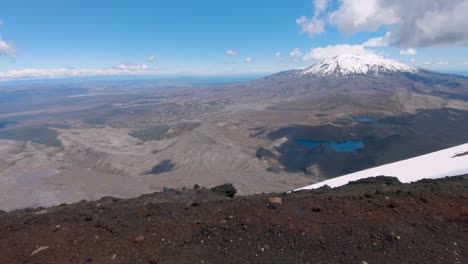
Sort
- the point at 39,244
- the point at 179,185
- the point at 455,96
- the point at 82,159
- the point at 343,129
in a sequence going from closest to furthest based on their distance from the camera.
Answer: the point at 39,244 < the point at 179,185 < the point at 82,159 < the point at 343,129 < the point at 455,96

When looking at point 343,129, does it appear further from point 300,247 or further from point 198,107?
point 198,107

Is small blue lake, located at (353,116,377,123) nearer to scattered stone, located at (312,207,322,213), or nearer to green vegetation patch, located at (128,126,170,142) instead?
green vegetation patch, located at (128,126,170,142)

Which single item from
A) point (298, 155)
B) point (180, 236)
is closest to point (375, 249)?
point (180, 236)

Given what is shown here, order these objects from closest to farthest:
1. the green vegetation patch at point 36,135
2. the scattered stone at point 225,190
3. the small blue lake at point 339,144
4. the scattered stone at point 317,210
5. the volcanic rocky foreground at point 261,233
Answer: the volcanic rocky foreground at point 261,233, the scattered stone at point 317,210, the scattered stone at point 225,190, the small blue lake at point 339,144, the green vegetation patch at point 36,135

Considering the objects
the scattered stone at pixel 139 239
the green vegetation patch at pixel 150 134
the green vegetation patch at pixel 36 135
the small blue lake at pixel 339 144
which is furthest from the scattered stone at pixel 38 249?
the green vegetation patch at pixel 36 135

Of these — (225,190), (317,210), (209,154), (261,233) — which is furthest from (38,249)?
(209,154)

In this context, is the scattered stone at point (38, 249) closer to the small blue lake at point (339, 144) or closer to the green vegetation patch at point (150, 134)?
the small blue lake at point (339, 144)
